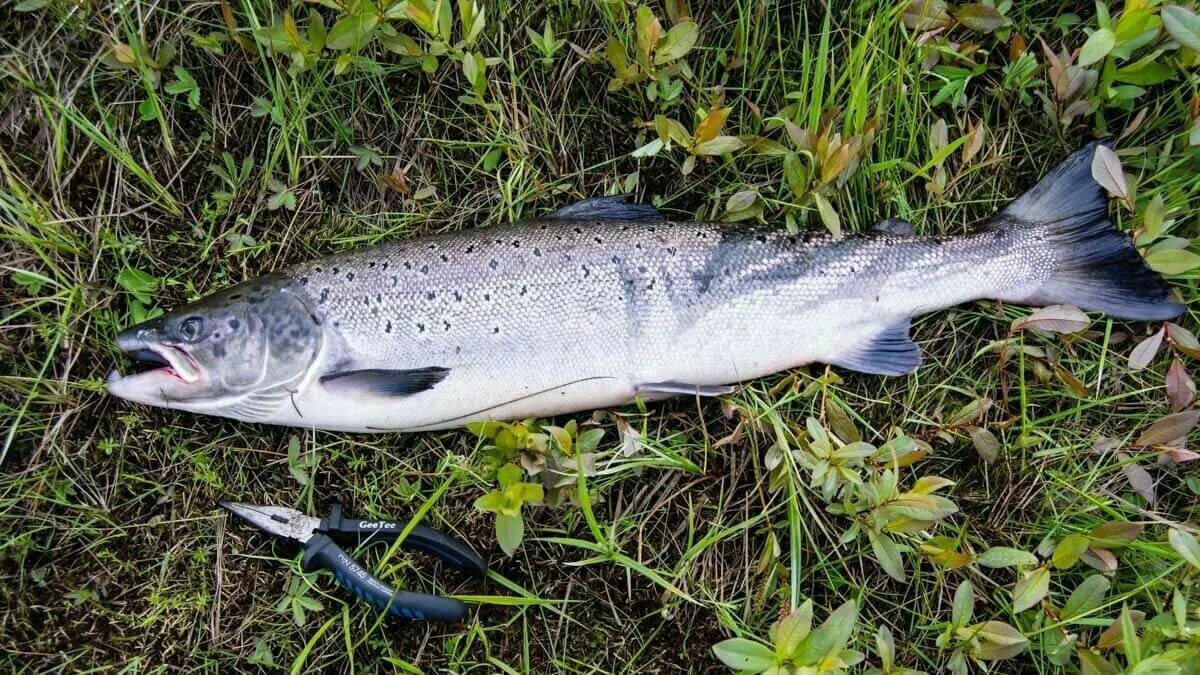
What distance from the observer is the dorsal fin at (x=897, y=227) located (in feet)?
8.35

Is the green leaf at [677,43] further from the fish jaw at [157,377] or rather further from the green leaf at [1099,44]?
the fish jaw at [157,377]

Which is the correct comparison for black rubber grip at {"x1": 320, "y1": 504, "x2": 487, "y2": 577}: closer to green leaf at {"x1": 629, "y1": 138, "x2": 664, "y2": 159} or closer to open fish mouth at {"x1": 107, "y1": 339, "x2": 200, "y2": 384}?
open fish mouth at {"x1": 107, "y1": 339, "x2": 200, "y2": 384}

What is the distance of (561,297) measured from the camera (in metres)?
2.40

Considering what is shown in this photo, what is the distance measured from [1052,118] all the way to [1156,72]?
330 millimetres

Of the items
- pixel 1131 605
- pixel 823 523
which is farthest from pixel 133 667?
pixel 1131 605

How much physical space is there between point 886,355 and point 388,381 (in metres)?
1.69

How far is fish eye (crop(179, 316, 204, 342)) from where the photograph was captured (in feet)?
7.95

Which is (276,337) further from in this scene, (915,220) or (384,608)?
(915,220)

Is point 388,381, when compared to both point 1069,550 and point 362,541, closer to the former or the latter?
point 362,541

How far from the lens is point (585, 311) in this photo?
2.40m

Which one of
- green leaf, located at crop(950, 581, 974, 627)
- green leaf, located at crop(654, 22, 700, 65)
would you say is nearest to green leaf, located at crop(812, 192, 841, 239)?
green leaf, located at crop(654, 22, 700, 65)

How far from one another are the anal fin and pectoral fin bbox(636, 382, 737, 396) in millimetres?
424

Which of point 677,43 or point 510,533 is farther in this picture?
point 677,43

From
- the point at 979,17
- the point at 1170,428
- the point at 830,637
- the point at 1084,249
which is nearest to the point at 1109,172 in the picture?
the point at 1084,249
